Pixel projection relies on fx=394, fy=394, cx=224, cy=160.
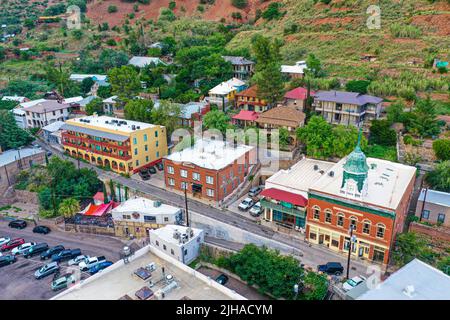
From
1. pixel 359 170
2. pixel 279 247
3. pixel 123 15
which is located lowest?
pixel 279 247

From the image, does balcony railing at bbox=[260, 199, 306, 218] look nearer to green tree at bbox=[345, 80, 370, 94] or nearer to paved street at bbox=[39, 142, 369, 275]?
paved street at bbox=[39, 142, 369, 275]

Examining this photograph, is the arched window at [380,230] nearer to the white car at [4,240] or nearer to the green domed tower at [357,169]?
the green domed tower at [357,169]

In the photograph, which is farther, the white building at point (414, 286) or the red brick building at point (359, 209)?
the red brick building at point (359, 209)

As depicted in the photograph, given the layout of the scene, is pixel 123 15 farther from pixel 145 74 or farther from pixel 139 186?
pixel 139 186

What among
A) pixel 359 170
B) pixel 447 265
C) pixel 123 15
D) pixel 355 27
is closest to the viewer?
pixel 447 265

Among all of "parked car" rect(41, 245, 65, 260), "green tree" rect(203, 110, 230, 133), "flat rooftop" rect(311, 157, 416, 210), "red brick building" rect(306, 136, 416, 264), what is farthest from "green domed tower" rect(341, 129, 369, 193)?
"parked car" rect(41, 245, 65, 260)

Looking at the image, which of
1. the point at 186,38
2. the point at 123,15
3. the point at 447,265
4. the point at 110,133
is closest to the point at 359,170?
the point at 447,265

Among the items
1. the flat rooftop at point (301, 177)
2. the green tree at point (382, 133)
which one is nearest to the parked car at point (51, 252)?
the flat rooftop at point (301, 177)

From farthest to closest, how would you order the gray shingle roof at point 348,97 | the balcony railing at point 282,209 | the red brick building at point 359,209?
1. the gray shingle roof at point 348,97
2. the balcony railing at point 282,209
3. the red brick building at point 359,209

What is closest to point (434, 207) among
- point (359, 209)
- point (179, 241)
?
point (359, 209)
